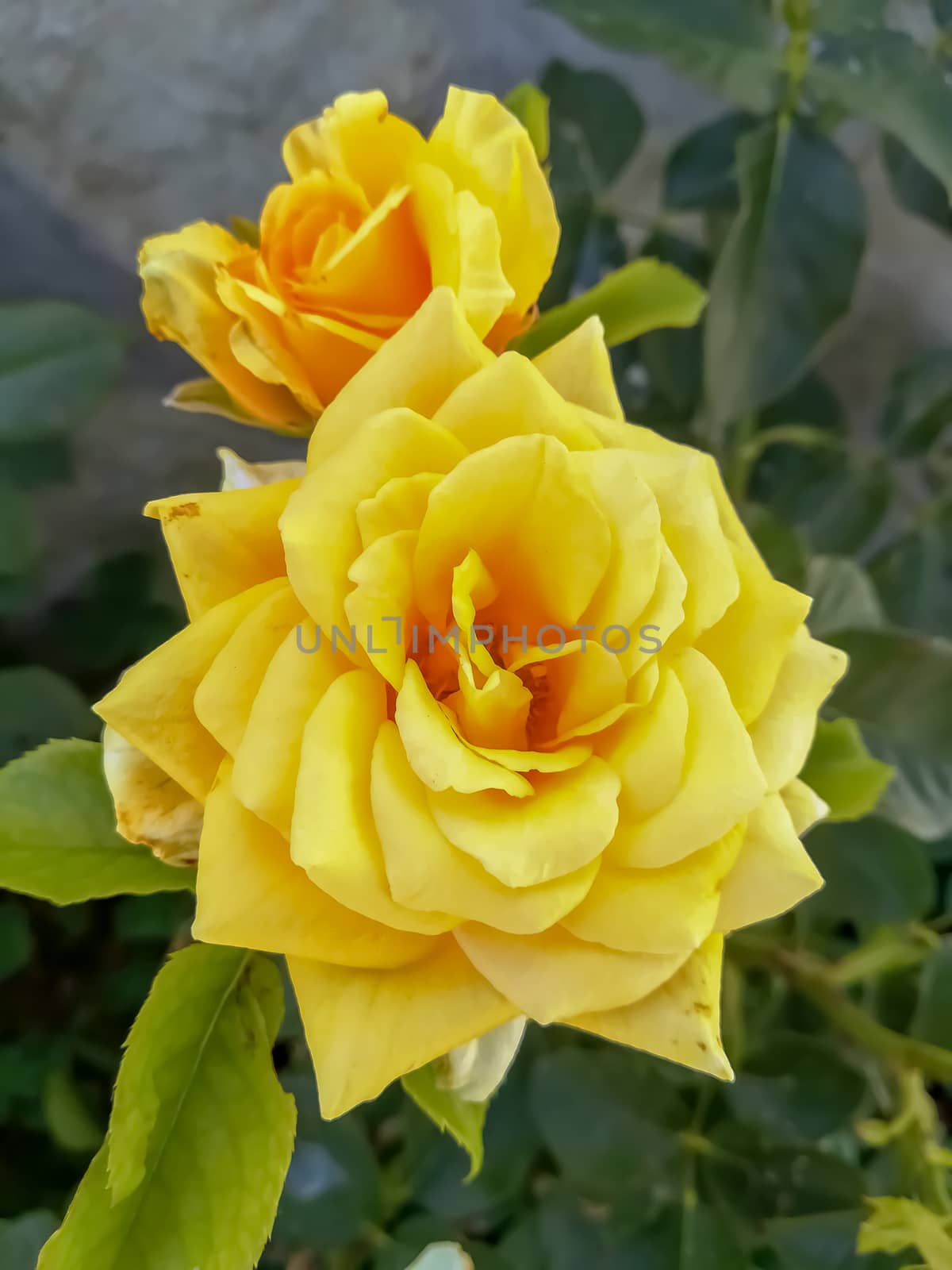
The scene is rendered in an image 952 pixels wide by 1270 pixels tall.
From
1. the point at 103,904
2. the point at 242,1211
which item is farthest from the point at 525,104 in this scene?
the point at 103,904

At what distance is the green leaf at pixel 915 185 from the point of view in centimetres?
57

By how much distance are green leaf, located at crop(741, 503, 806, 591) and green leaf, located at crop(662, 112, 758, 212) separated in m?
Result: 0.21

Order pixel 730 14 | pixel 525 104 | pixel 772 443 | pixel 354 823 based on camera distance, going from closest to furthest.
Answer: pixel 354 823 < pixel 525 104 < pixel 730 14 < pixel 772 443

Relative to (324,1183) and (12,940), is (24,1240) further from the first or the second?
(12,940)

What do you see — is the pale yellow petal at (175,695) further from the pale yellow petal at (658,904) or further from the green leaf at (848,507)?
the green leaf at (848,507)

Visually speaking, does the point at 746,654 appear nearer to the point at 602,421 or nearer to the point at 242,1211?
the point at 602,421

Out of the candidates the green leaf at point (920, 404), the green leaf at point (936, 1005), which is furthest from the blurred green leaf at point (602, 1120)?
the green leaf at point (920, 404)

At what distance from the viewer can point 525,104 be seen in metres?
0.34

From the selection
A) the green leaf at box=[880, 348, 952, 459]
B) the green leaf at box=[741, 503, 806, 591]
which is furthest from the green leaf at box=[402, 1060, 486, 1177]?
the green leaf at box=[880, 348, 952, 459]

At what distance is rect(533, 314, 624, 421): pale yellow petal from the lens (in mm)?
259

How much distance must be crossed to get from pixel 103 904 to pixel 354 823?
735 mm

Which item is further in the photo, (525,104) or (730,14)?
(730,14)

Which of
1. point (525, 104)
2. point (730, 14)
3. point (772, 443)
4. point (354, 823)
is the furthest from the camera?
point (772, 443)

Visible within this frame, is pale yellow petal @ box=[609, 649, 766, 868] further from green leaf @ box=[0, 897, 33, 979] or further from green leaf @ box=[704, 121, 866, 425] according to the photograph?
green leaf @ box=[0, 897, 33, 979]
